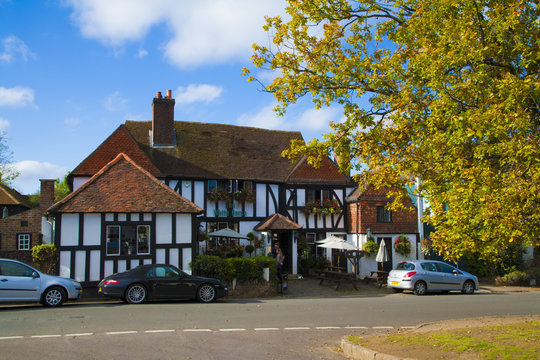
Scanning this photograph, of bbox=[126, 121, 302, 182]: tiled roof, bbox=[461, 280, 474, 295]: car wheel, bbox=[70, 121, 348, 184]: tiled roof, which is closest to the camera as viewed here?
bbox=[461, 280, 474, 295]: car wheel

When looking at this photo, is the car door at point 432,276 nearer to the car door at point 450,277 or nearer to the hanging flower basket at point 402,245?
the car door at point 450,277

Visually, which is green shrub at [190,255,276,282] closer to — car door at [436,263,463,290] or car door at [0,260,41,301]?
car door at [0,260,41,301]

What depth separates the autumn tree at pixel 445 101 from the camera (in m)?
8.59

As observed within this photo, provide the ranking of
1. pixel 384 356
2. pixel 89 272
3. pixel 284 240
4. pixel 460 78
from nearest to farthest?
pixel 384 356, pixel 460 78, pixel 89 272, pixel 284 240

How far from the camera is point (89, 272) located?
18516mm

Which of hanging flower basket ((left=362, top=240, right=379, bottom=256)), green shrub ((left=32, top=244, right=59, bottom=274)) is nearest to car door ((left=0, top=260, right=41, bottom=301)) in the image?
green shrub ((left=32, top=244, right=59, bottom=274))

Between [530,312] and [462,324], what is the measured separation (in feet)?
14.8

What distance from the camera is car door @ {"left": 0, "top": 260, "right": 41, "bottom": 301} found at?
13875mm

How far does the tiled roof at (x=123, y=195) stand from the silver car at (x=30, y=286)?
404 centimetres

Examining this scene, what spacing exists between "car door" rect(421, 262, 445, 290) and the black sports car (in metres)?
9.46

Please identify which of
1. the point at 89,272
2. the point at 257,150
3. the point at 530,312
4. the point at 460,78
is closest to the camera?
the point at 460,78

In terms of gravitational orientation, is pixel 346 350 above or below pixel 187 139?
below

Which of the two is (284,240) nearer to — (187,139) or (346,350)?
(187,139)

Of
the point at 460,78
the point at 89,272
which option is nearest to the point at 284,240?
the point at 89,272
